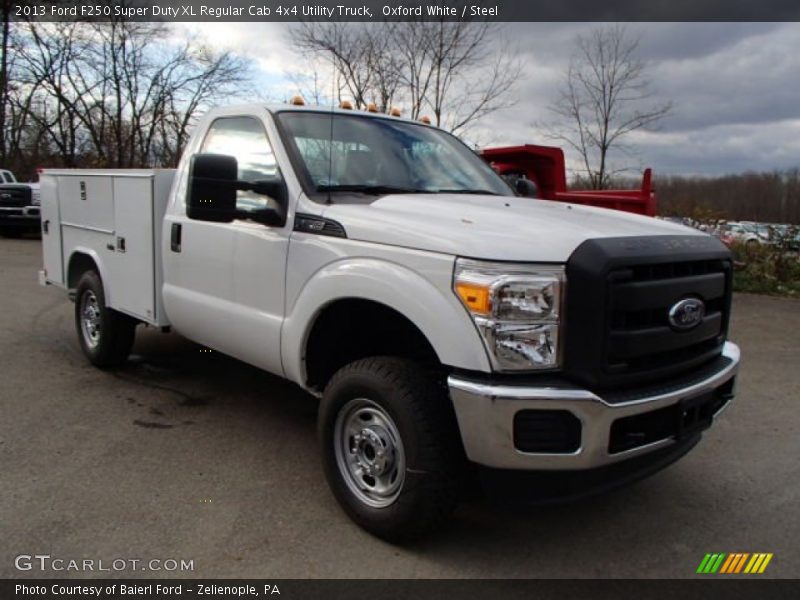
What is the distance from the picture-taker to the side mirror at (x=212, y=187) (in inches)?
132

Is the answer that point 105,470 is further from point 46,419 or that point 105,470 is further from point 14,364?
point 14,364

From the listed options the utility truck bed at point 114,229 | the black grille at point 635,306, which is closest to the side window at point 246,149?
the utility truck bed at point 114,229

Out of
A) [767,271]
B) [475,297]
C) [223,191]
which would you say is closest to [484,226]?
[475,297]

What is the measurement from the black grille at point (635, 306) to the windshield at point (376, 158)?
143cm

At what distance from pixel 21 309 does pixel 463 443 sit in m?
7.30

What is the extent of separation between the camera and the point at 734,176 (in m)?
25.2

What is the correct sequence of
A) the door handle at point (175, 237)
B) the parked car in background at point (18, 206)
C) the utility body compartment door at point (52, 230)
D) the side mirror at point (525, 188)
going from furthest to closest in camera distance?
the parked car in background at point (18, 206) → the utility body compartment door at point (52, 230) → the side mirror at point (525, 188) → the door handle at point (175, 237)

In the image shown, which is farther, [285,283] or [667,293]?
[285,283]

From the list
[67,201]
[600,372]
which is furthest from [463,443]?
[67,201]

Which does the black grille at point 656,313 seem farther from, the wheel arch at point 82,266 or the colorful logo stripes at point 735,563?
the wheel arch at point 82,266

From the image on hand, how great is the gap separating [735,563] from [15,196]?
1942cm

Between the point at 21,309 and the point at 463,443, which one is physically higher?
the point at 463,443

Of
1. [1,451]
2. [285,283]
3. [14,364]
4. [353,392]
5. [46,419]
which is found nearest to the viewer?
[353,392]

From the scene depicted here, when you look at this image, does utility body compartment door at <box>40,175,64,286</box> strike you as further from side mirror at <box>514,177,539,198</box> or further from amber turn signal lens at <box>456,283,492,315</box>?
amber turn signal lens at <box>456,283,492,315</box>
